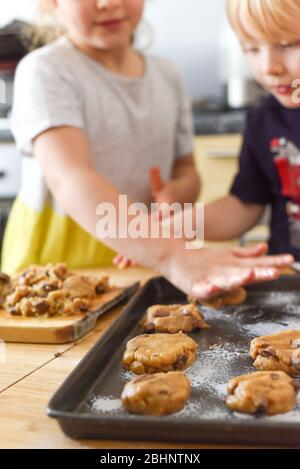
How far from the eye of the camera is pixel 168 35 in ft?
10.1

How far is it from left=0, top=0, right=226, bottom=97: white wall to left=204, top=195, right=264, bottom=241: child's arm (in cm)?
176

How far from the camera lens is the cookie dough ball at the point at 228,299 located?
2.83 feet

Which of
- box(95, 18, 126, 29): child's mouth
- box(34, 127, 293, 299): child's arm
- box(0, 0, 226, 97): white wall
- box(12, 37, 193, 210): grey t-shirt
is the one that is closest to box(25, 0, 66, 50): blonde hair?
box(12, 37, 193, 210): grey t-shirt

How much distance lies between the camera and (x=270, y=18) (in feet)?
3.31

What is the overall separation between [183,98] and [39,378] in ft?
3.44

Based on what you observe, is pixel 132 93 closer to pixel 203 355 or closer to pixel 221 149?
pixel 203 355

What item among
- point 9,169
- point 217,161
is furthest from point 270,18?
point 9,169

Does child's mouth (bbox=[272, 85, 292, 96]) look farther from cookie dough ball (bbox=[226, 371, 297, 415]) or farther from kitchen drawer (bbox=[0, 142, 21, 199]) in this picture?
kitchen drawer (bbox=[0, 142, 21, 199])

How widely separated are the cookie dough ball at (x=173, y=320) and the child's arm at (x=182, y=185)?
1.70 ft

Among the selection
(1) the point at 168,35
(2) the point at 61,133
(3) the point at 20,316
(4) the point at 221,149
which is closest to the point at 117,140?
(2) the point at 61,133

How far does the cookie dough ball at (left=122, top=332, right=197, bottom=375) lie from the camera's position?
61cm

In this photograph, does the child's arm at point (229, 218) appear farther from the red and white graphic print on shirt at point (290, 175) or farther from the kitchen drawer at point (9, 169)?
the kitchen drawer at point (9, 169)

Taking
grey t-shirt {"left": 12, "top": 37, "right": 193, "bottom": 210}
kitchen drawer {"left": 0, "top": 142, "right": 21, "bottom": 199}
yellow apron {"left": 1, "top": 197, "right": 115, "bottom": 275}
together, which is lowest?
kitchen drawer {"left": 0, "top": 142, "right": 21, "bottom": 199}

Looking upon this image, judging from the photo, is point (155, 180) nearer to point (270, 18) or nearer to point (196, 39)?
point (270, 18)
